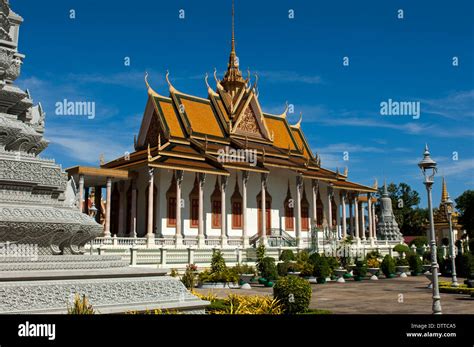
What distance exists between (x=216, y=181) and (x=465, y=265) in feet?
51.2

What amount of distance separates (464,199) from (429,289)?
35.8 meters

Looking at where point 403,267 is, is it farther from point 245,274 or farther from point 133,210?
point 133,210

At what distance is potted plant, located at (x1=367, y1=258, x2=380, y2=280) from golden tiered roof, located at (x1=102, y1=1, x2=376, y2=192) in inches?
362

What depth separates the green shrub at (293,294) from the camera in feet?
28.7

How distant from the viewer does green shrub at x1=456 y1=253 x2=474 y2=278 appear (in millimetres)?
20423

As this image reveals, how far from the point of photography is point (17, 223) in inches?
239

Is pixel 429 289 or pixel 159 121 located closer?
pixel 429 289

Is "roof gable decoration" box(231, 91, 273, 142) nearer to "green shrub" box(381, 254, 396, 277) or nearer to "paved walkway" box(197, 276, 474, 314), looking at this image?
"green shrub" box(381, 254, 396, 277)

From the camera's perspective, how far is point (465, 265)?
71.1ft

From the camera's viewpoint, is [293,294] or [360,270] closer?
[293,294]

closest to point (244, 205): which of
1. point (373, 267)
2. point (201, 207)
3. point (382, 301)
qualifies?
point (201, 207)
